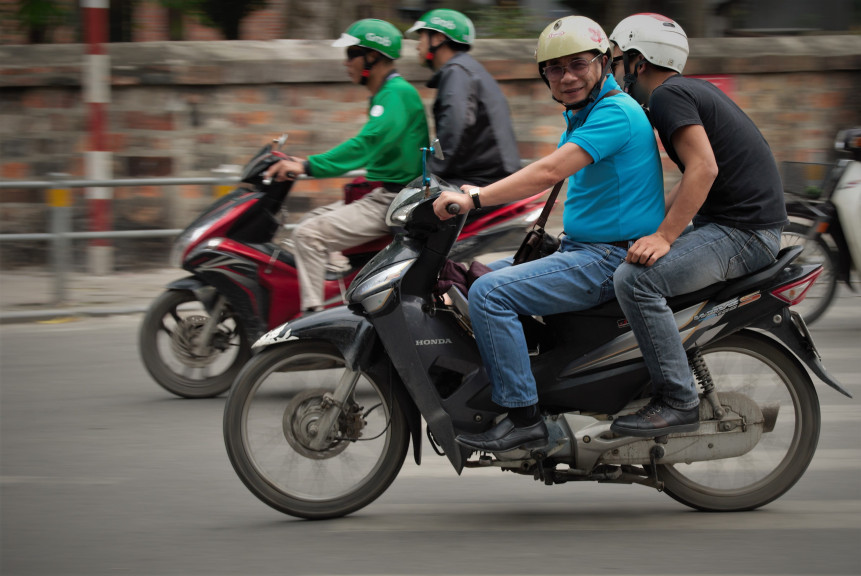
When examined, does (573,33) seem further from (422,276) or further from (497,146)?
(497,146)

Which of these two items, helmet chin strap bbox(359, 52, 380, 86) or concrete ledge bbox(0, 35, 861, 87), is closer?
helmet chin strap bbox(359, 52, 380, 86)

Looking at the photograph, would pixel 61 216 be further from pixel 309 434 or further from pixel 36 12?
pixel 309 434

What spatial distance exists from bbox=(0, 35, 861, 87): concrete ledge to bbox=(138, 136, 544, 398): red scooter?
15.4 ft

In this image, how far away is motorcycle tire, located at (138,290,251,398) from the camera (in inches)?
244

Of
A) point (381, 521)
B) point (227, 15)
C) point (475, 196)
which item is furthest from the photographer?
point (227, 15)

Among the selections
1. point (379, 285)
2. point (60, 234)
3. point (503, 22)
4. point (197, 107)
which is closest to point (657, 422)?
point (379, 285)

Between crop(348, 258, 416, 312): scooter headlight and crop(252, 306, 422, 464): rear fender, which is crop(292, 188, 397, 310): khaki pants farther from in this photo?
crop(348, 258, 416, 312): scooter headlight

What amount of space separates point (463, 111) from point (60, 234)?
3.99 m

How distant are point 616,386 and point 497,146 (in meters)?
2.49

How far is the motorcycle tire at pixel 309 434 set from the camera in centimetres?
420

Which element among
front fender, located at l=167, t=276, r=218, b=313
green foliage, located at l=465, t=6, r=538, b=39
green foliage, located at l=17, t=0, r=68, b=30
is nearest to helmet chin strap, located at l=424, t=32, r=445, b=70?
front fender, located at l=167, t=276, r=218, b=313

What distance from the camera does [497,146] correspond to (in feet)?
20.7

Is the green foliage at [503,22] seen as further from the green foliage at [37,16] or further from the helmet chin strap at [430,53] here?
the helmet chin strap at [430,53]

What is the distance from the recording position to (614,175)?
3.97m
